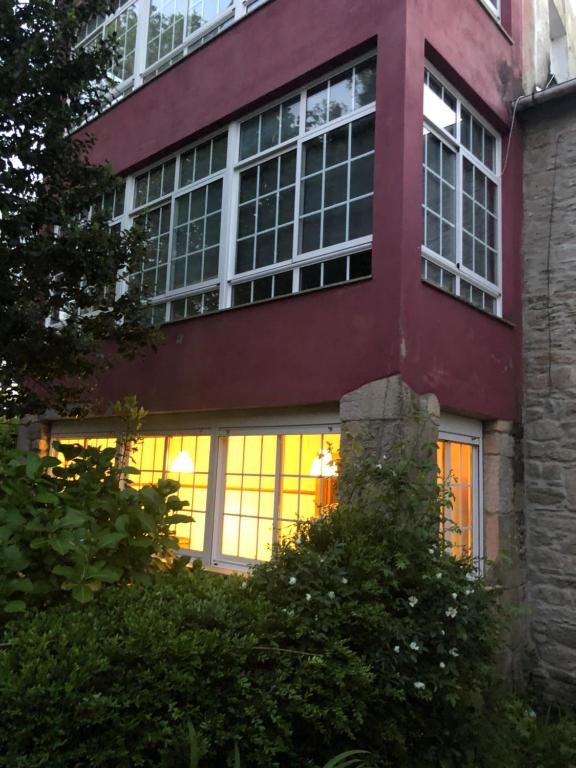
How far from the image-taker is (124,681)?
2561 mm

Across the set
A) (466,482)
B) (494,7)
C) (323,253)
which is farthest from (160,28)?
(466,482)

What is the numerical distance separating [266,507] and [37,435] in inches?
178

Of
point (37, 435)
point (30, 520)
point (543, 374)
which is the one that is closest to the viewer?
point (30, 520)

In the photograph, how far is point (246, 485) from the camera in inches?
253

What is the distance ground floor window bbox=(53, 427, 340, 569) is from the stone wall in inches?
86.9

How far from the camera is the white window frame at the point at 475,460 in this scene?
6035 mm

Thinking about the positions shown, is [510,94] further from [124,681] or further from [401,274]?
[124,681]

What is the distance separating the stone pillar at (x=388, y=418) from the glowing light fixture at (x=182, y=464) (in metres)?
2.29

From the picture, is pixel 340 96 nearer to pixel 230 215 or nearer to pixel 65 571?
pixel 230 215

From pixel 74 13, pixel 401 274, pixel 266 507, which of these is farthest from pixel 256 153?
pixel 266 507

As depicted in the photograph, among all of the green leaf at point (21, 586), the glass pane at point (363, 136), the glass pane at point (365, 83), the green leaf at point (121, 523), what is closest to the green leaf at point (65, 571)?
the green leaf at point (21, 586)

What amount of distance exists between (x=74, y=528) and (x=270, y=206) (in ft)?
13.2

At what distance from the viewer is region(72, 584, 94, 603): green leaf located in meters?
2.98

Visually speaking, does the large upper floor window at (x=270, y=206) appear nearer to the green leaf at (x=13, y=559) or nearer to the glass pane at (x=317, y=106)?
the glass pane at (x=317, y=106)
